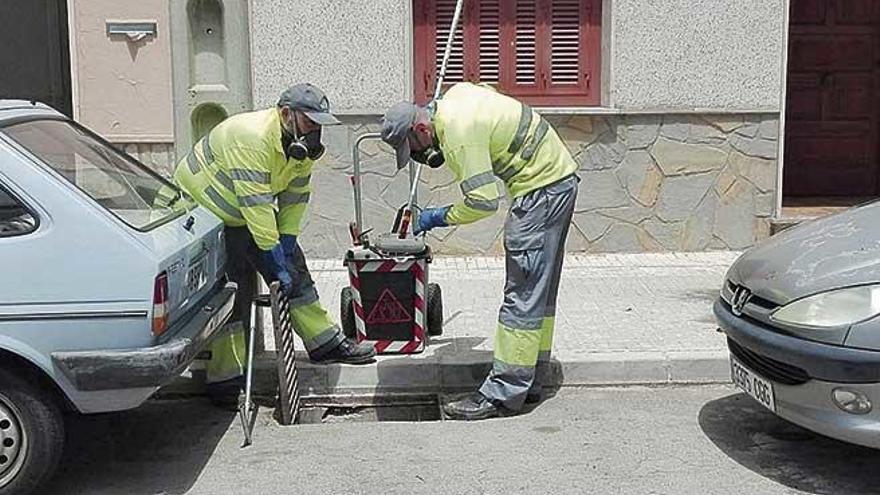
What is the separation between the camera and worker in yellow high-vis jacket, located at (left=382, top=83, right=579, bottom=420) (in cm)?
573

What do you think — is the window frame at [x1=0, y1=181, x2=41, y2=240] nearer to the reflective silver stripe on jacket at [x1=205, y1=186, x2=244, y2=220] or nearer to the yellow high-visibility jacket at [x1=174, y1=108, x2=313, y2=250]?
the yellow high-visibility jacket at [x1=174, y1=108, x2=313, y2=250]

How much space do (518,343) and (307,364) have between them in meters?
1.39

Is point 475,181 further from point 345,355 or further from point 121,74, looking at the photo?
point 121,74

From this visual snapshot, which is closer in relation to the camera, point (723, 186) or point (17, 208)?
point (17, 208)

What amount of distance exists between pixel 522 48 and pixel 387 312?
13.6 feet

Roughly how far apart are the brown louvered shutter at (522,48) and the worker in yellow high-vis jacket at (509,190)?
419 centimetres

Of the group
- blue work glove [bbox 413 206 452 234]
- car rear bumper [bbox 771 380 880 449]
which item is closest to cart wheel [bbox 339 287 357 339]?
blue work glove [bbox 413 206 452 234]

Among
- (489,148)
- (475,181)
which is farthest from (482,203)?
(489,148)

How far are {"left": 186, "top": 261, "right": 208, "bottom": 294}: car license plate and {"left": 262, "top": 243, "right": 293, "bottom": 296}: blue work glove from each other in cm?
53

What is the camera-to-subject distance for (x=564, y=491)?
5043 mm

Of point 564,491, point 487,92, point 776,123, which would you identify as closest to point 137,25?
point 487,92

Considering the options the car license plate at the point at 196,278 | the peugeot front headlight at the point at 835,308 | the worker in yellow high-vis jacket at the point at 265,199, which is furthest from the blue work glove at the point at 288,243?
the peugeot front headlight at the point at 835,308

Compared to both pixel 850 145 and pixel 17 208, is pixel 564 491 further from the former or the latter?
pixel 850 145

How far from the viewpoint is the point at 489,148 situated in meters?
5.80
